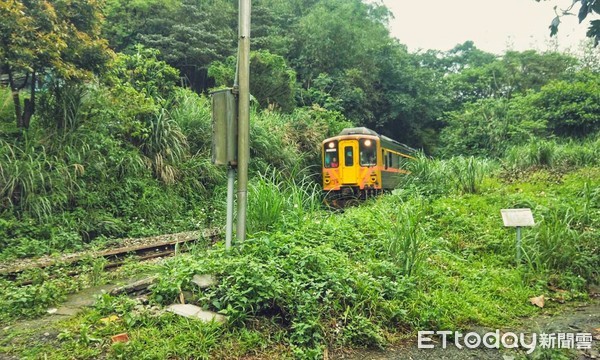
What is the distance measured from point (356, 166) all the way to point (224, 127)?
8632 millimetres

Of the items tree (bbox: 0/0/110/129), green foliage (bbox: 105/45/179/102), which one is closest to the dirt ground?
tree (bbox: 0/0/110/129)

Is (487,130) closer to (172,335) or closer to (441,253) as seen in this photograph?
(441,253)

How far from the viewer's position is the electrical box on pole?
3.72 metres

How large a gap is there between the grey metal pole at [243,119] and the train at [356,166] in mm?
7880

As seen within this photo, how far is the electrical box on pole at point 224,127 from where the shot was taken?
3721 millimetres

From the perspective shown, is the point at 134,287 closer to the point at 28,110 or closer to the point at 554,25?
the point at 554,25

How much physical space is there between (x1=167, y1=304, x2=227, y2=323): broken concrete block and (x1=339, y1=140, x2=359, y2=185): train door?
30.7 ft

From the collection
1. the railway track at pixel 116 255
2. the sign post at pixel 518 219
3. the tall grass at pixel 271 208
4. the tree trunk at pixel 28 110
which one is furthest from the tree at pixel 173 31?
the sign post at pixel 518 219

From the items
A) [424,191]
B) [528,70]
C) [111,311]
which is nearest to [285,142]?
[424,191]

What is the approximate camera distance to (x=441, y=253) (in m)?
4.75

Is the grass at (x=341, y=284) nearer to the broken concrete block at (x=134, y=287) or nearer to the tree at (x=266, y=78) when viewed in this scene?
the broken concrete block at (x=134, y=287)

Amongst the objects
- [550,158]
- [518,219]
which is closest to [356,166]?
[550,158]

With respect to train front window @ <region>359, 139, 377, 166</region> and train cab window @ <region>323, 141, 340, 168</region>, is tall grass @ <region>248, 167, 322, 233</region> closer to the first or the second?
train front window @ <region>359, 139, 377, 166</region>

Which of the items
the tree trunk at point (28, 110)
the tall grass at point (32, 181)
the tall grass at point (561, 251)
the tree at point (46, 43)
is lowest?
the tall grass at point (561, 251)
